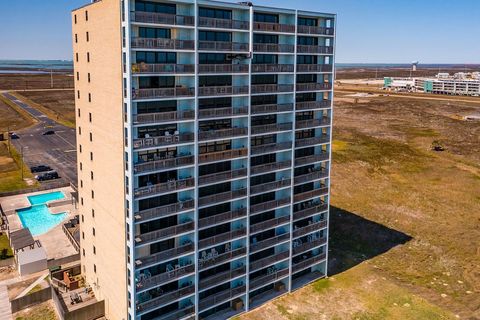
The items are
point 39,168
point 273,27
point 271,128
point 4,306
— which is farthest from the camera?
point 39,168

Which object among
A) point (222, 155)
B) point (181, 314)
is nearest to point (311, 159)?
point (222, 155)

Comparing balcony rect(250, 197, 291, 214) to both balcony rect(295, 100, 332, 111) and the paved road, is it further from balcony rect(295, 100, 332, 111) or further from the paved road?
the paved road

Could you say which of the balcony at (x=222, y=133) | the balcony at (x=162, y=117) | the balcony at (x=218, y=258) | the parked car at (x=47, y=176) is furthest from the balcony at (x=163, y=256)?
the parked car at (x=47, y=176)

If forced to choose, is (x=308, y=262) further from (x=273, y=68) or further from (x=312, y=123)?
(x=273, y=68)

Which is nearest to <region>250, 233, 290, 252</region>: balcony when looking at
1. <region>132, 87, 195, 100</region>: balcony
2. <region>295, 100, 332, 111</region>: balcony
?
<region>295, 100, 332, 111</region>: balcony

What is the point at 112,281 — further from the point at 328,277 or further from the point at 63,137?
the point at 63,137

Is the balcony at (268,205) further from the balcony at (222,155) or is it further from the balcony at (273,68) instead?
the balcony at (273,68)
